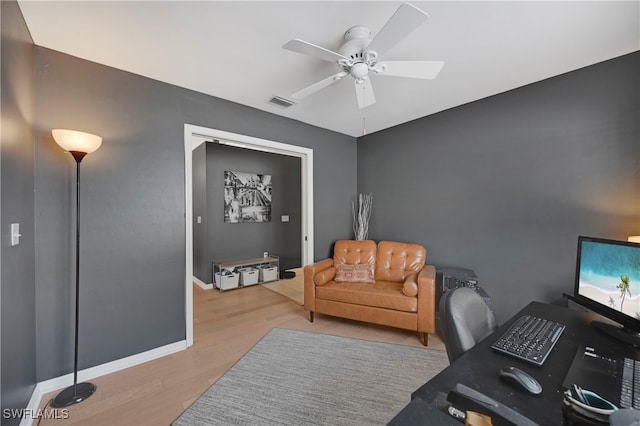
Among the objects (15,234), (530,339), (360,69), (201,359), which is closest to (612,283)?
(530,339)

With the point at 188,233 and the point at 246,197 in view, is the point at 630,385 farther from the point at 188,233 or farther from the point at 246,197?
the point at 246,197

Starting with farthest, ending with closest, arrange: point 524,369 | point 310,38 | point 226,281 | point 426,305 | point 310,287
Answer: point 226,281 → point 310,287 → point 426,305 → point 310,38 → point 524,369

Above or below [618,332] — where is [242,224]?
above

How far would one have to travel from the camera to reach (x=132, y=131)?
90.2 inches

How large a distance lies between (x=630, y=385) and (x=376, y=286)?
2.12m

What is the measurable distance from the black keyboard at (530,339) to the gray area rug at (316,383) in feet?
3.22

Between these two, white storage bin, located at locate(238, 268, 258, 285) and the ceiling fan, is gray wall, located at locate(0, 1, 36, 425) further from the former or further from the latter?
white storage bin, located at locate(238, 268, 258, 285)

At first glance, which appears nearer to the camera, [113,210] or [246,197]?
[113,210]

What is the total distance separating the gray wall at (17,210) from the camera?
136 cm

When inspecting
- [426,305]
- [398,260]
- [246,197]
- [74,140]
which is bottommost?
[426,305]

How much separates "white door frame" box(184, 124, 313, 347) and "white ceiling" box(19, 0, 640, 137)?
45 centimetres

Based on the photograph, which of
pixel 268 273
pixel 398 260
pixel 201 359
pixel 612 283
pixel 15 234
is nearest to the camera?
pixel 612 283

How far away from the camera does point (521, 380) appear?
2.72ft

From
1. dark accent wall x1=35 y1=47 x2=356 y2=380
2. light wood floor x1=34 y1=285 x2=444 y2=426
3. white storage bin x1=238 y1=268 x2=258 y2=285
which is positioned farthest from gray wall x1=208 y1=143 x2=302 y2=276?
dark accent wall x1=35 y1=47 x2=356 y2=380
